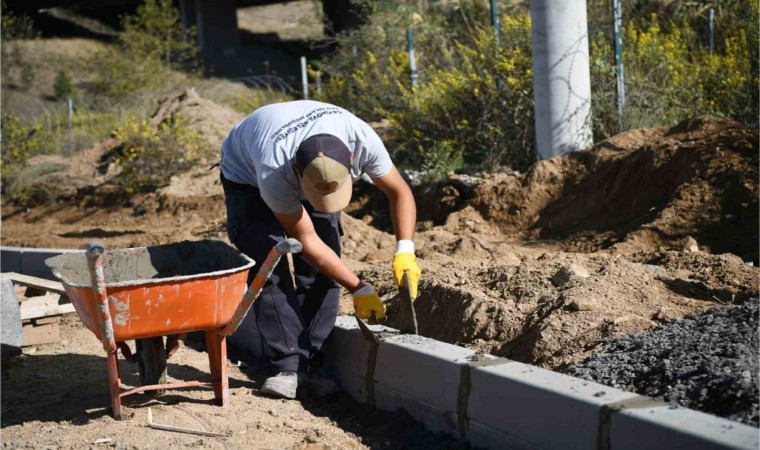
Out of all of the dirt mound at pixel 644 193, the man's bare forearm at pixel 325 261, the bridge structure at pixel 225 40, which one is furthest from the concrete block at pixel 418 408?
the bridge structure at pixel 225 40

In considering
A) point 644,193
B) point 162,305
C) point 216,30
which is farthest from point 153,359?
point 216,30

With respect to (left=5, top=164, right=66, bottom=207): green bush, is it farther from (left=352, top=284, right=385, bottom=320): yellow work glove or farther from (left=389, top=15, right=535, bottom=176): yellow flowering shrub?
(left=352, top=284, right=385, bottom=320): yellow work glove

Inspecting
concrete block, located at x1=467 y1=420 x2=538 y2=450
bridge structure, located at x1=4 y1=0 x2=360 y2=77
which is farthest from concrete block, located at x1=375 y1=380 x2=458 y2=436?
bridge structure, located at x1=4 y1=0 x2=360 y2=77

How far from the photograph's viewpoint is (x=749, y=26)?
8188mm

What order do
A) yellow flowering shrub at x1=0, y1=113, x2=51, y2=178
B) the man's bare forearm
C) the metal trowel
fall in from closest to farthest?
the man's bare forearm
the metal trowel
yellow flowering shrub at x1=0, y1=113, x2=51, y2=178

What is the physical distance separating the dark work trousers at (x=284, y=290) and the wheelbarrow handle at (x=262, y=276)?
41cm

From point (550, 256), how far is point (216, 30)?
25.2 metres

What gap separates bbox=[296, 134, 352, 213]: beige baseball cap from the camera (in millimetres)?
3896

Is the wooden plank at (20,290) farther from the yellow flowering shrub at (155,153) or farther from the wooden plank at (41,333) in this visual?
the yellow flowering shrub at (155,153)

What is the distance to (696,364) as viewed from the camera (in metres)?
3.40

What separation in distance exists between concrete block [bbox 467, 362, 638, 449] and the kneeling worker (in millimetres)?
857

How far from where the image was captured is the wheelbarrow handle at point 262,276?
3615 mm

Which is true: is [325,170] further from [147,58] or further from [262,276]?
[147,58]

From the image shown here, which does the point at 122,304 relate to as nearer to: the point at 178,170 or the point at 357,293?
the point at 357,293
